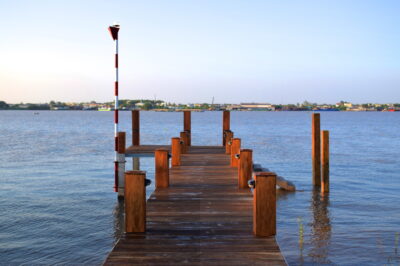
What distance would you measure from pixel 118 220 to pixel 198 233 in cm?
878

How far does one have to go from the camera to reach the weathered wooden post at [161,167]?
11281 millimetres

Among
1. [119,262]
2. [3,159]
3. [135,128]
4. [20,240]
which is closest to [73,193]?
[135,128]

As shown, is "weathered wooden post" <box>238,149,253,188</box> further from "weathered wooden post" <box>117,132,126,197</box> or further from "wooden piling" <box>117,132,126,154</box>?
"wooden piling" <box>117,132,126,154</box>

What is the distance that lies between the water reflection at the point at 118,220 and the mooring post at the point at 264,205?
7.07 metres

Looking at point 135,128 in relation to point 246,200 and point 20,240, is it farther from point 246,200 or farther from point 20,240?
point 246,200

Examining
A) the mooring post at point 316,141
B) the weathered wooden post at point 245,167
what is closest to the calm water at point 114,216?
the mooring post at point 316,141

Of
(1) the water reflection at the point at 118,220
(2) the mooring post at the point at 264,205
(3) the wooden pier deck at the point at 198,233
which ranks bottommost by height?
(1) the water reflection at the point at 118,220

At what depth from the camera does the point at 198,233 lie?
24.1ft

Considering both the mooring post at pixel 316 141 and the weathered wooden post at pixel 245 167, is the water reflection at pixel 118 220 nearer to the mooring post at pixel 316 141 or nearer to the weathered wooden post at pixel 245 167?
the weathered wooden post at pixel 245 167

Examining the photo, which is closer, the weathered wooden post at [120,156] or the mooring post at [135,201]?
the mooring post at [135,201]

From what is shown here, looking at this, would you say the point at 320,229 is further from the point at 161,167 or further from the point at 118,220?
the point at 118,220

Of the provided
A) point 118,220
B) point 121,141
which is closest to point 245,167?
point 118,220

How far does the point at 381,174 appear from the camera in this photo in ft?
87.9

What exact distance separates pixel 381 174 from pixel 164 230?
22636 millimetres
